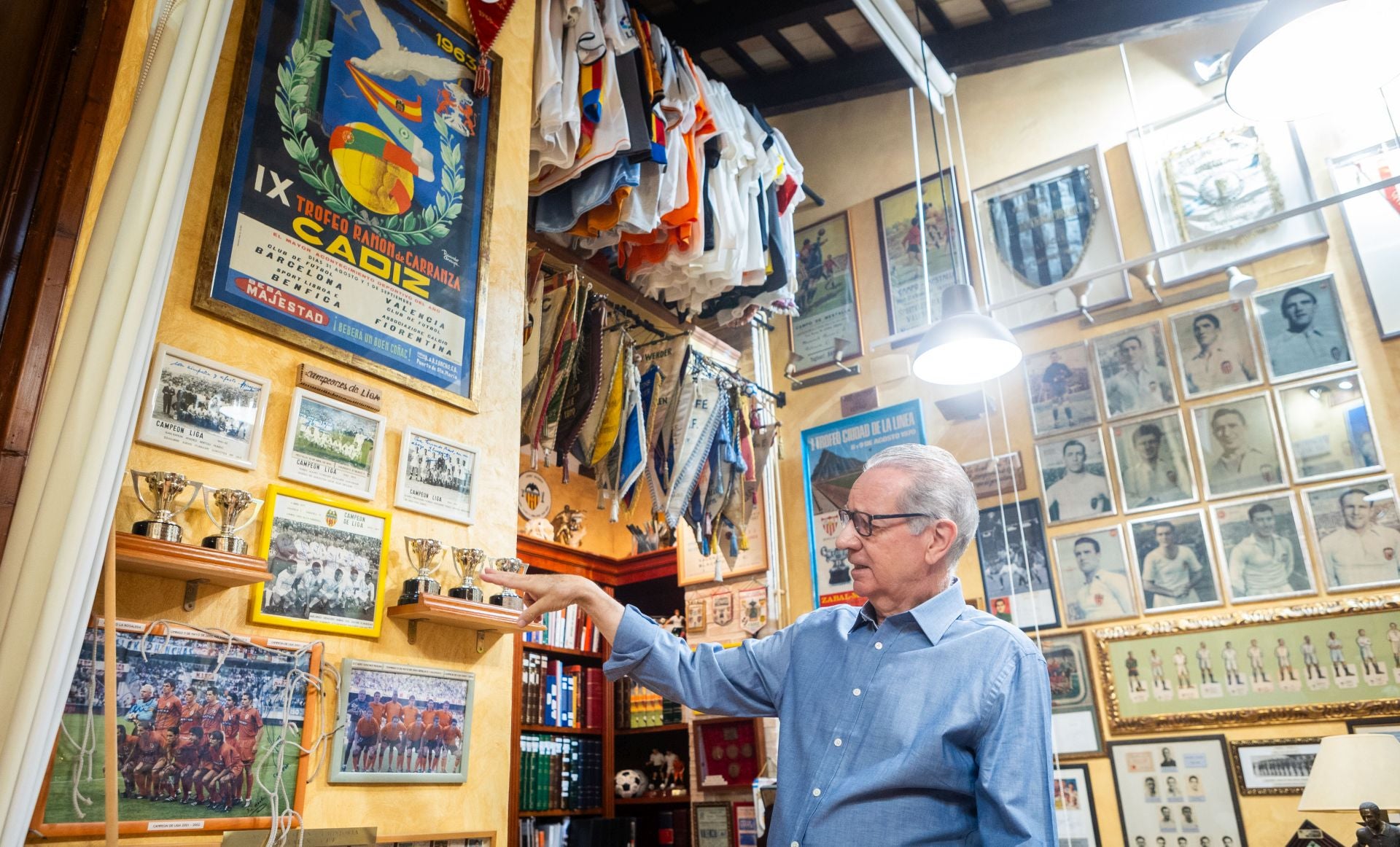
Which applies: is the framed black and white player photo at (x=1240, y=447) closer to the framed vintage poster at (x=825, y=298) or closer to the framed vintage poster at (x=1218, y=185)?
the framed vintage poster at (x=1218, y=185)

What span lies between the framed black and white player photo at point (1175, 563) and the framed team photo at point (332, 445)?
152 inches

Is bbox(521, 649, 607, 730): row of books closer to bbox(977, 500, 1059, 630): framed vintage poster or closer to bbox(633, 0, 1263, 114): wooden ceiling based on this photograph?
bbox(977, 500, 1059, 630): framed vintage poster

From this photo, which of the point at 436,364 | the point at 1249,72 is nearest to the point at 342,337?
the point at 436,364

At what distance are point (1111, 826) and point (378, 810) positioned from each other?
12.2 feet

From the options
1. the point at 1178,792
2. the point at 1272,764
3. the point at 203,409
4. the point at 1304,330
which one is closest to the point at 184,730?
the point at 203,409

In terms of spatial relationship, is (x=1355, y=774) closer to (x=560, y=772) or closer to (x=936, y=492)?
(x=936, y=492)

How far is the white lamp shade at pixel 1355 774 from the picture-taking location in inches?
125

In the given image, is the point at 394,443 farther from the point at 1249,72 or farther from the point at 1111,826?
the point at 1111,826

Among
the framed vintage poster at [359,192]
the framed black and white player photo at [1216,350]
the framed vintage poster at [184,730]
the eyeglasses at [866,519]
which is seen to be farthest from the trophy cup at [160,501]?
the framed black and white player photo at [1216,350]

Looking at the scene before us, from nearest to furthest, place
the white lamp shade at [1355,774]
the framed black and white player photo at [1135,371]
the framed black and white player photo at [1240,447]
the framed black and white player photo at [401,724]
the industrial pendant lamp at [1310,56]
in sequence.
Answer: the framed black and white player photo at [401,724] → the industrial pendant lamp at [1310,56] → the white lamp shade at [1355,774] → the framed black and white player photo at [1240,447] → the framed black and white player photo at [1135,371]

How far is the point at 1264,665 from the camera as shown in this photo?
4199mm

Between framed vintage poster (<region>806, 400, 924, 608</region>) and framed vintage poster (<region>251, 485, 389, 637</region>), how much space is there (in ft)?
12.0

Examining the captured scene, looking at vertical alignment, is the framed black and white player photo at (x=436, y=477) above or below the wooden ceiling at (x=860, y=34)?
below

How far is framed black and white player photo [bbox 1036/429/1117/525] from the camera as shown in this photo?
4.84 metres
